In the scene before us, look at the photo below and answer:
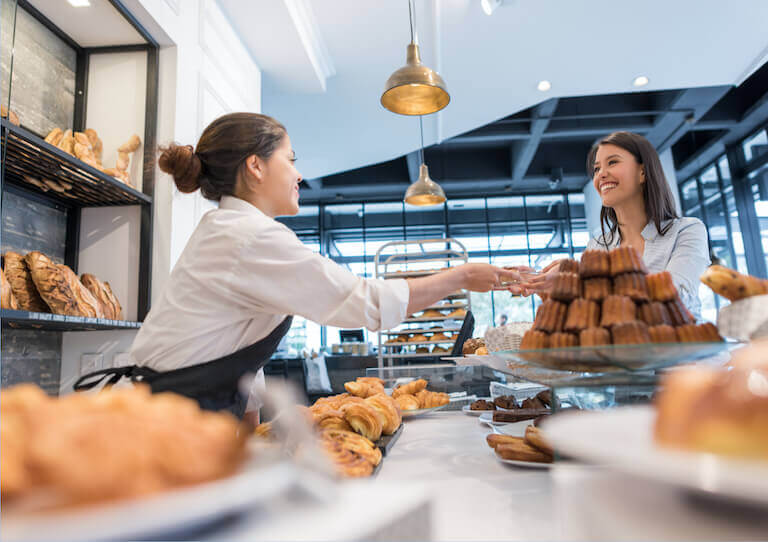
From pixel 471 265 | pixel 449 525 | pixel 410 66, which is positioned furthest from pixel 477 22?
pixel 449 525

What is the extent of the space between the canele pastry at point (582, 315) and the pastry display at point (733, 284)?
172 mm

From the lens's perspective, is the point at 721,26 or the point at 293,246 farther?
the point at 721,26

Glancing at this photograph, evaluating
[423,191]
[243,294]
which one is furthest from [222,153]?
[423,191]

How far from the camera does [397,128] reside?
20.5 ft

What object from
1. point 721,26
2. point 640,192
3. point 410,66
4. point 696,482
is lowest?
point 696,482

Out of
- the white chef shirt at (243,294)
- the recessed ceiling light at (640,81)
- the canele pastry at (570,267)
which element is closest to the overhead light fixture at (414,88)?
the white chef shirt at (243,294)

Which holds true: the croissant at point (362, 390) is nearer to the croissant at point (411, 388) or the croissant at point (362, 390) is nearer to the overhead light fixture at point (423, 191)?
the croissant at point (411, 388)

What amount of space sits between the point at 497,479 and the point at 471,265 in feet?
2.01

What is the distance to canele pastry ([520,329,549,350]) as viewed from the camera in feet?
2.53

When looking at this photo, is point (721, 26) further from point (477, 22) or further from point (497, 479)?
point (497, 479)

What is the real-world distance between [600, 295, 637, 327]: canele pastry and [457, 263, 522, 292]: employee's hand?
0.52 meters

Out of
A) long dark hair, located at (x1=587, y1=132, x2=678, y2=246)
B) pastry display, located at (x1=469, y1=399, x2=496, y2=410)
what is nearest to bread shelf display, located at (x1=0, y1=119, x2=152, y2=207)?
pastry display, located at (x1=469, y1=399, x2=496, y2=410)

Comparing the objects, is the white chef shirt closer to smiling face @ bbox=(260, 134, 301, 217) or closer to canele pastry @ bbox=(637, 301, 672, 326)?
smiling face @ bbox=(260, 134, 301, 217)

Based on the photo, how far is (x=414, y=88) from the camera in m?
2.96
